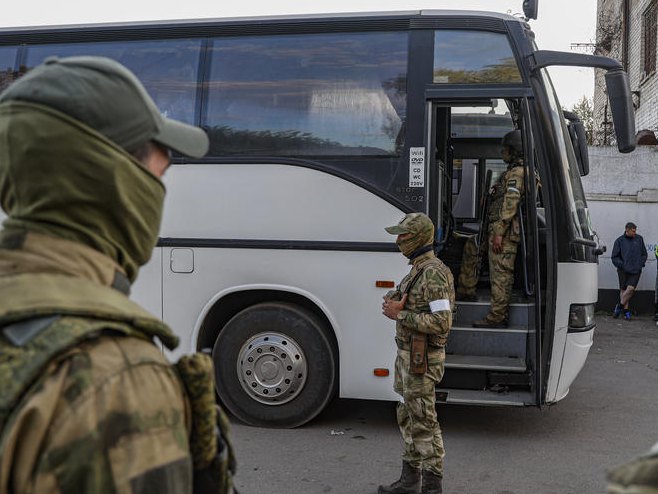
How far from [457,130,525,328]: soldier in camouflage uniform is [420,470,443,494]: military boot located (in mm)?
1935

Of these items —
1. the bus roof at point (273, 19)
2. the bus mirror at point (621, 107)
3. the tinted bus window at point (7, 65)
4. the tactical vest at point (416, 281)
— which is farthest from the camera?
the tinted bus window at point (7, 65)

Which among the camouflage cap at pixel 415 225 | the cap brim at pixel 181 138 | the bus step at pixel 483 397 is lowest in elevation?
the bus step at pixel 483 397

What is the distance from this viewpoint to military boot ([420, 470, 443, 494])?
4414 mm

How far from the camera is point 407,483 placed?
4.50 m

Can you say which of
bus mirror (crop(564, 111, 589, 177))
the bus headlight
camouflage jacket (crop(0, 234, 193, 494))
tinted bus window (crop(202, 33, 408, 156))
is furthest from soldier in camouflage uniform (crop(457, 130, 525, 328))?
camouflage jacket (crop(0, 234, 193, 494))

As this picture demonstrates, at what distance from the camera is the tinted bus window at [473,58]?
5758 mm

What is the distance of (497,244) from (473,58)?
5.28 ft

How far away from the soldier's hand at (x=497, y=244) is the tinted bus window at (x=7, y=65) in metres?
4.42

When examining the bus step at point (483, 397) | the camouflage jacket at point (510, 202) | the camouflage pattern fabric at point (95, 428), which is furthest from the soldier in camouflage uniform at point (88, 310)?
the camouflage jacket at point (510, 202)

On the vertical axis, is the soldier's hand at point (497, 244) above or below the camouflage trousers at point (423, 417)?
above

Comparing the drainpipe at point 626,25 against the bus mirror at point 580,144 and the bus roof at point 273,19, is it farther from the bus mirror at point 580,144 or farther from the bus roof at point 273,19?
the bus roof at point 273,19

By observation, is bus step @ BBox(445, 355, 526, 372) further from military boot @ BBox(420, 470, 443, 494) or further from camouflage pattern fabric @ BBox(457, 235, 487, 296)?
military boot @ BBox(420, 470, 443, 494)

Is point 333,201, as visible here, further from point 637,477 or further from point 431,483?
point 637,477

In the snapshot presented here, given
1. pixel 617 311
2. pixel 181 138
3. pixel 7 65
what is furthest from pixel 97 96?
pixel 617 311
